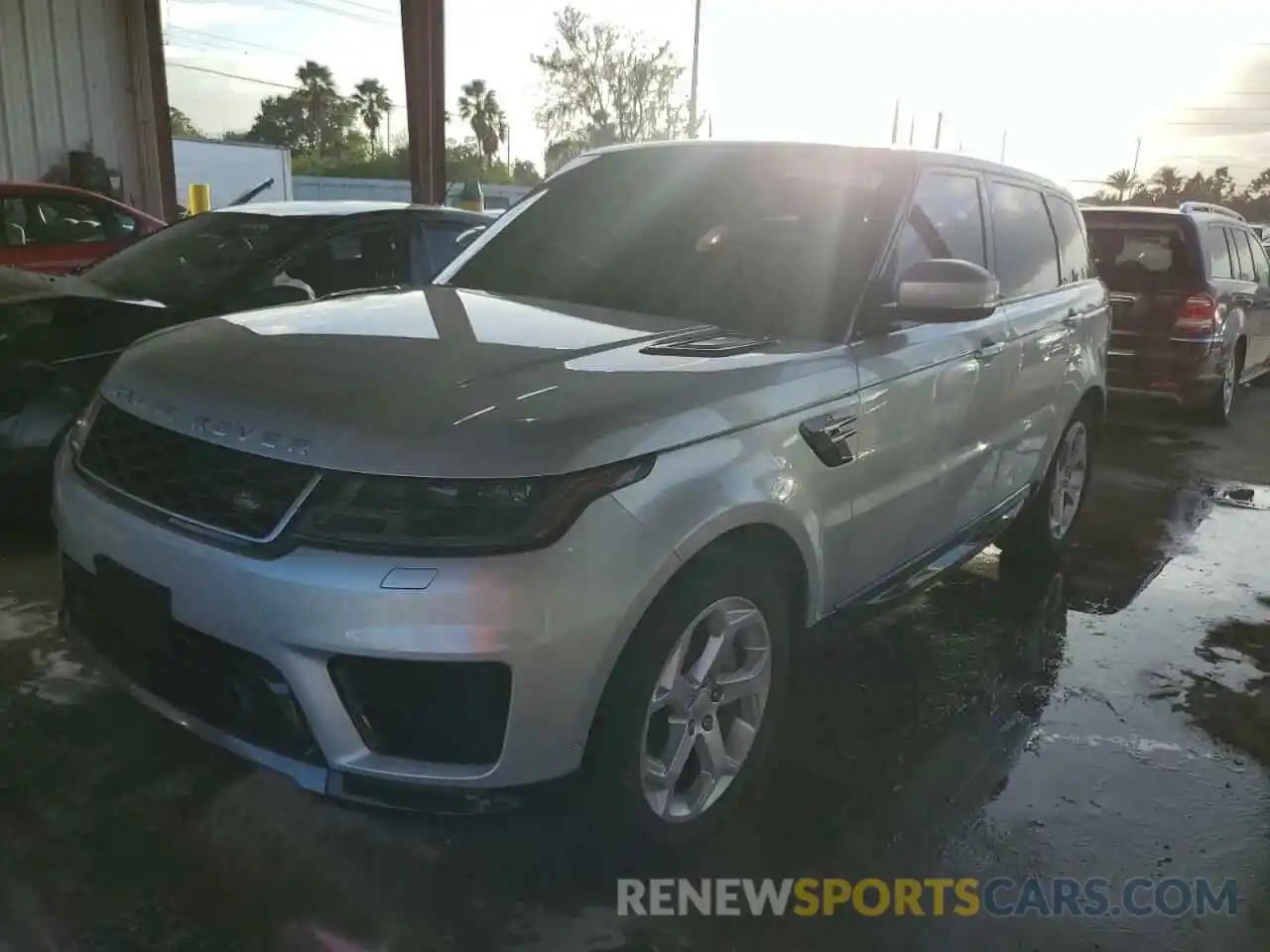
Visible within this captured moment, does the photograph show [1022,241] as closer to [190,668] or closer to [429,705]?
[429,705]

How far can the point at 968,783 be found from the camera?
120 inches

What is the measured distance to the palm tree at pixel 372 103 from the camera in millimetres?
60094

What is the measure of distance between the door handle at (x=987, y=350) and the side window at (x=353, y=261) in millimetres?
3157

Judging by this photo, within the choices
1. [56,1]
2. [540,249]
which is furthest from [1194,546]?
[56,1]

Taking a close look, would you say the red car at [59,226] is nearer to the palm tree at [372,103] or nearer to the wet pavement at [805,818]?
the wet pavement at [805,818]

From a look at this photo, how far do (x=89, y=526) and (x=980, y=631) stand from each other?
320 cm

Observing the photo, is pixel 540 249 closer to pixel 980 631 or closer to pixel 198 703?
pixel 198 703

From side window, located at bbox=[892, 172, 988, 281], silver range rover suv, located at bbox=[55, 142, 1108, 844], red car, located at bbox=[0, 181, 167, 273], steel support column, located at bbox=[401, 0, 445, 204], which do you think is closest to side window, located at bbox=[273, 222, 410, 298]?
silver range rover suv, located at bbox=[55, 142, 1108, 844]

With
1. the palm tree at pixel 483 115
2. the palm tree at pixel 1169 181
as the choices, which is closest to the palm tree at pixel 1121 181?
the palm tree at pixel 1169 181

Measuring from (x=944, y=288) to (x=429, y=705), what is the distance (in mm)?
1831

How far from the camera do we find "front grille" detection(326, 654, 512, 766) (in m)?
2.03

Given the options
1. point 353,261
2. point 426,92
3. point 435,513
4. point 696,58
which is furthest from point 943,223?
point 696,58

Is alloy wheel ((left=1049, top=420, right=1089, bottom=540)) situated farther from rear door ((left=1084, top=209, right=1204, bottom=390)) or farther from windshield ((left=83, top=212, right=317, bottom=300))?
windshield ((left=83, top=212, right=317, bottom=300))

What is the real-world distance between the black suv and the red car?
766cm
